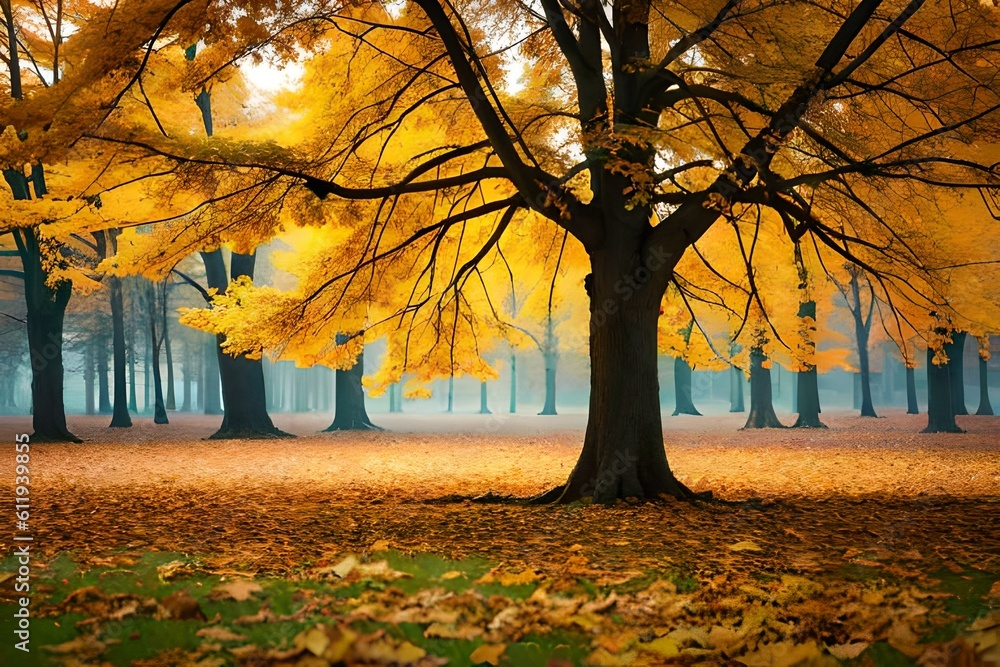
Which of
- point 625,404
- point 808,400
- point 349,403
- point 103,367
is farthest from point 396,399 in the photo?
point 625,404

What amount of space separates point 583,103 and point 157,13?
13.9 feet

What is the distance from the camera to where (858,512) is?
731 centimetres

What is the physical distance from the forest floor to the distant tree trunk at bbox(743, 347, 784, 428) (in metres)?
15.2

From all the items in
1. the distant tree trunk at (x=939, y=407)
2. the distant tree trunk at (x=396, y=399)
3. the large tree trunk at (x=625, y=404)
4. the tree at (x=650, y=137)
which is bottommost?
the distant tree trunk at (x=396, y=399)

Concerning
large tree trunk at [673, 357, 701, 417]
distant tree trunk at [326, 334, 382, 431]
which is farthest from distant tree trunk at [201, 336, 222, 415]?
large tree trunk at [673, 357, 701, 417]

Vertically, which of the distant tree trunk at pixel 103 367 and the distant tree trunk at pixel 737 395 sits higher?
the distant tree trunk at pixel 103 367

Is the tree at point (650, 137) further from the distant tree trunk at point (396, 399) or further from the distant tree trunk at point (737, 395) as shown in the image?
the distant tree trunk at point (396, 399)

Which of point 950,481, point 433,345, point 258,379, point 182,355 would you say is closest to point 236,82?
point 258,379

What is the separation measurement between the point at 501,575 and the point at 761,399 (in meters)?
22.7

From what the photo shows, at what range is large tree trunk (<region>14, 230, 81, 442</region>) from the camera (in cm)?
1869

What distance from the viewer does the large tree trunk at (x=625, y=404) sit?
8.23m

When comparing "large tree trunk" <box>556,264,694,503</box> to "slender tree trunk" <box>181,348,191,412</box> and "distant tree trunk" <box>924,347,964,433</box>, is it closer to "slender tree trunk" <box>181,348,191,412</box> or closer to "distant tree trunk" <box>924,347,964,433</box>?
"distant tree trunk" <box>924,347,964,433</box>

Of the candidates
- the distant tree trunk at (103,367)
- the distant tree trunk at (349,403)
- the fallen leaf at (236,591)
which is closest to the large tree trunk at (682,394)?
the distant tree trunk at (349,403)

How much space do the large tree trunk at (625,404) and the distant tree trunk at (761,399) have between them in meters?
17.6
